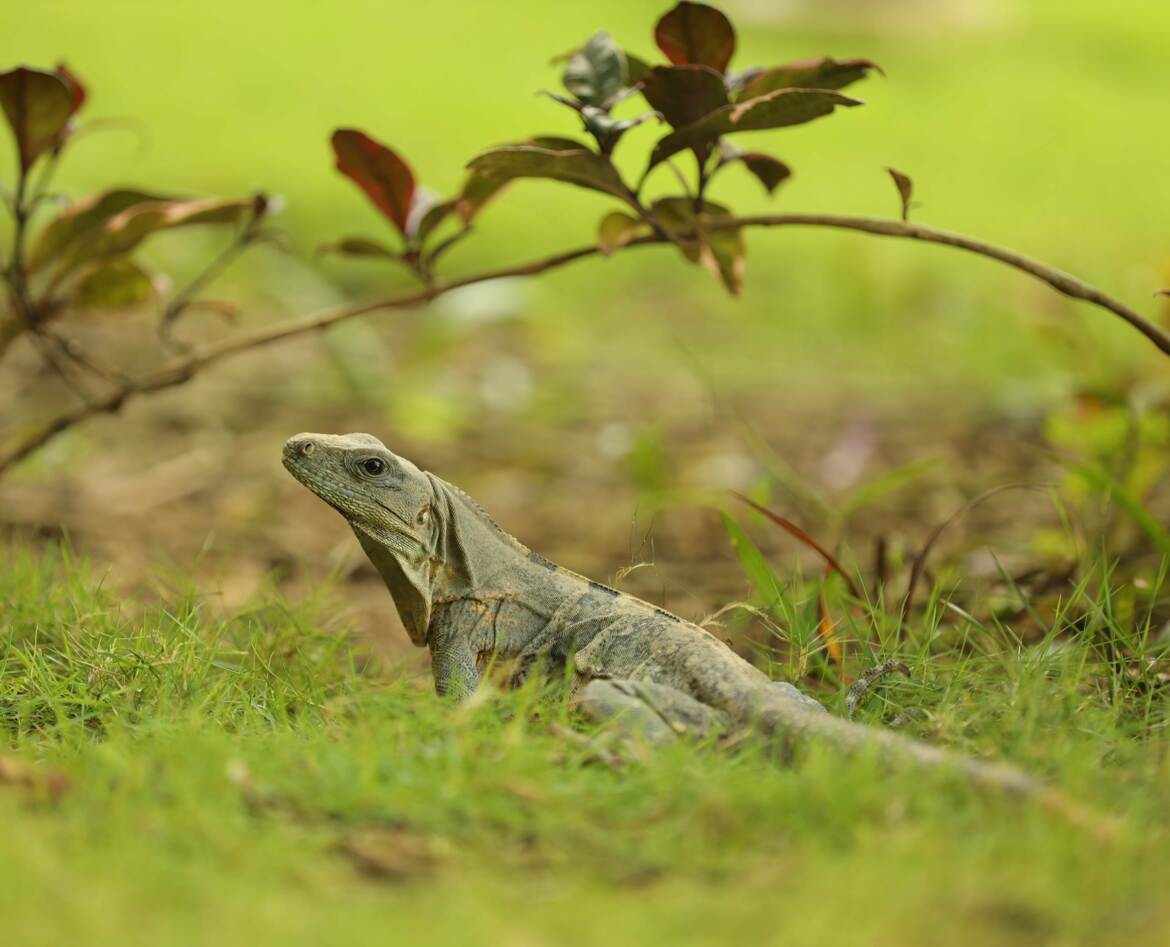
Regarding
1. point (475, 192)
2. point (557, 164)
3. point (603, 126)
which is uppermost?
point (603, 126)

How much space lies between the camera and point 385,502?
144 inches

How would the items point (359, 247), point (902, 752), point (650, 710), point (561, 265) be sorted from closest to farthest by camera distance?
point (902, 752) < point (650, 710) < point (561, 265) < point (359, 247)

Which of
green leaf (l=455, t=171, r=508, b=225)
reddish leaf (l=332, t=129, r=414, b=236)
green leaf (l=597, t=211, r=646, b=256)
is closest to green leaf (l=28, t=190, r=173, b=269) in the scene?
reddish leaf (l=332, t=129, r=414, b=236)

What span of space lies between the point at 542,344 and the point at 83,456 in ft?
10.8

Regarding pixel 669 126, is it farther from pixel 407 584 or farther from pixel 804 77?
pixel 407 584

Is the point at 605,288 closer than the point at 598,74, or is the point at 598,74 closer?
the point at 598,74

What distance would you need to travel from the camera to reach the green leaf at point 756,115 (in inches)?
141

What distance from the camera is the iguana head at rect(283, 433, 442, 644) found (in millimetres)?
3643

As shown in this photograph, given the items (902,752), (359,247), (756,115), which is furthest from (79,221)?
(902,752)

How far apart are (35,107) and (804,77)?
2354 mm

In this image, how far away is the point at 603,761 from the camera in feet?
9.19

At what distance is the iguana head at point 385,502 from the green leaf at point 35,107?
1464 millimetres

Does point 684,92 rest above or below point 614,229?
above

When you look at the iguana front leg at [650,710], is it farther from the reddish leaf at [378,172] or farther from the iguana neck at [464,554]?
the reddish leaf at [378,172]
